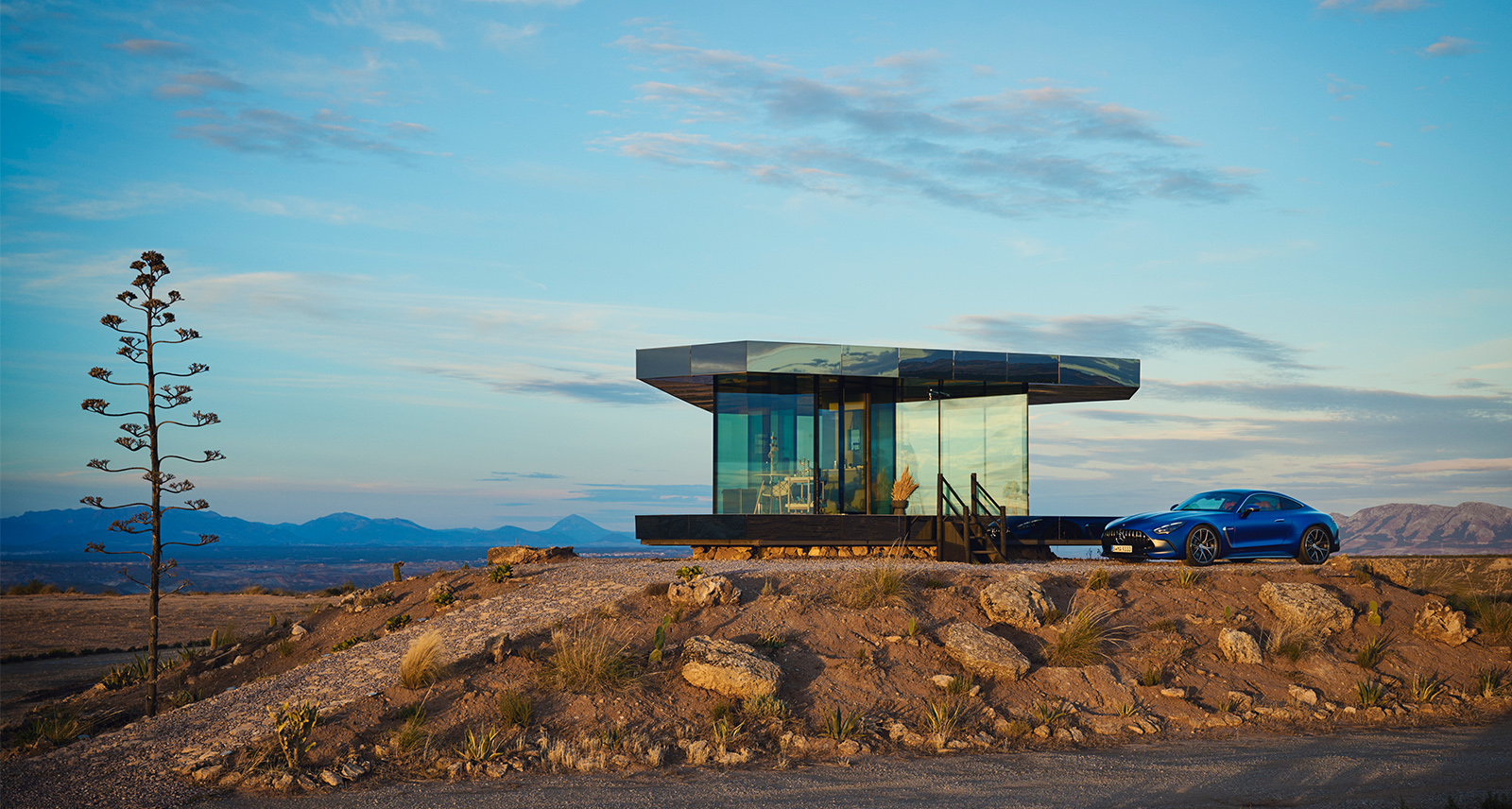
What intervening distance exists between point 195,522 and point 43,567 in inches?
2926

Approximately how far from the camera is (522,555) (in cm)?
1612

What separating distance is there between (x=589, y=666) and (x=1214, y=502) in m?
12.3

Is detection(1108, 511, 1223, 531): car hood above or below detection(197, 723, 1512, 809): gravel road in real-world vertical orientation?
above

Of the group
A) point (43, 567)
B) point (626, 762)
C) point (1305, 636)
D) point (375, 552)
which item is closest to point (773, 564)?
point (626, 762)

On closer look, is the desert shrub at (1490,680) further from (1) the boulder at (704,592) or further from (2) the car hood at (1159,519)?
(1) the boulder at (704,592)

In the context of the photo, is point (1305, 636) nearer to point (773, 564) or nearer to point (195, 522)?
point (773, 564)

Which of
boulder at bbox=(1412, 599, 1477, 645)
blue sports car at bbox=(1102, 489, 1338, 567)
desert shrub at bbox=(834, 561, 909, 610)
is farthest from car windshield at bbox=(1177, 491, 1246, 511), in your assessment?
desert shrub at bbox=(834, 561, 909, 610)

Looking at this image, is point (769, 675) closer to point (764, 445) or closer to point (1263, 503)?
point (764, 445)

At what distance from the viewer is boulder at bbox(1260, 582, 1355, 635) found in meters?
13.6

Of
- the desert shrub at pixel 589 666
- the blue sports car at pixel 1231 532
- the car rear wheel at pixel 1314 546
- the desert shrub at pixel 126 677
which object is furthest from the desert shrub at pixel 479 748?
the car rear wheel at pixel 1314 546

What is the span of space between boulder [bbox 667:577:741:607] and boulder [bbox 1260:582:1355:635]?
25.9 feet

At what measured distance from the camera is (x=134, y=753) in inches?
363

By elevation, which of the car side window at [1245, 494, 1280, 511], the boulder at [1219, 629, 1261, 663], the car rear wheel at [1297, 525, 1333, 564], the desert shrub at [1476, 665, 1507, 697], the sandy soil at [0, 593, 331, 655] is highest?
the car side window at [1245, 494, 1280, 511]

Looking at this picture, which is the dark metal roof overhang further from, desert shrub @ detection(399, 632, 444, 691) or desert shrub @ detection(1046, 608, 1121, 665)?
desert shrub @ detection(399, 632, 444, 691)
